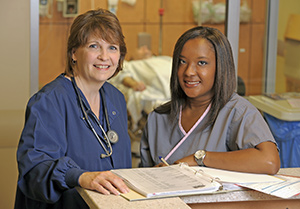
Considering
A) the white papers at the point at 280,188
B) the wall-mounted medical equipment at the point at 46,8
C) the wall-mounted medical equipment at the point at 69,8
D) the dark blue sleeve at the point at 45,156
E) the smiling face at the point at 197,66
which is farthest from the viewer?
the wall-mounted medical equipment at the point at 69,8

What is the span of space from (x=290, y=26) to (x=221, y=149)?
1.57m

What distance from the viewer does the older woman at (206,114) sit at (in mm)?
1764

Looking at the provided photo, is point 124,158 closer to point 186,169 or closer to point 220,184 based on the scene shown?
point 186,169

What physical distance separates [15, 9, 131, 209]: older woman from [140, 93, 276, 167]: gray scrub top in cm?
11

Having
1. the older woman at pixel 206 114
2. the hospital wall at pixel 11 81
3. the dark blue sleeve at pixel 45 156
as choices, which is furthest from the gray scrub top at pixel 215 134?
the hospital wall at pixel 11 81

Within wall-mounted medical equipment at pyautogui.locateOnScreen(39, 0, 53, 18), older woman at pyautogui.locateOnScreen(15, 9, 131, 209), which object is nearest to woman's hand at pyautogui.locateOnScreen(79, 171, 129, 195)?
older woman at pyautogui.locateOnScreen(15, 9, 131, 209)

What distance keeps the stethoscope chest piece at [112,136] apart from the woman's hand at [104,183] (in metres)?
0.39

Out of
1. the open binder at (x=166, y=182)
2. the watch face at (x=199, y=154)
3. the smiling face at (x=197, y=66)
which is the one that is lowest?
the open binder at (x=166, y=182)

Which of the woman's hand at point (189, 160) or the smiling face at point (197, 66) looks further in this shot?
the smiling face at point (197, 66)

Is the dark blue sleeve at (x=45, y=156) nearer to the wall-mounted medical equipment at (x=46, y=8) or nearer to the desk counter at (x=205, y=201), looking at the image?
the desk counter at (x=205, y=201)

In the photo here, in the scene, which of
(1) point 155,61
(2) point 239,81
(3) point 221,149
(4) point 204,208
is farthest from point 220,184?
(1) point 155,61

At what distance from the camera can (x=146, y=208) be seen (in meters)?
1.28

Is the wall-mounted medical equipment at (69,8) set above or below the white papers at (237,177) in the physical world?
above

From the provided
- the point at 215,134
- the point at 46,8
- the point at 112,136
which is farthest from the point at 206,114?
the point at 46,8
